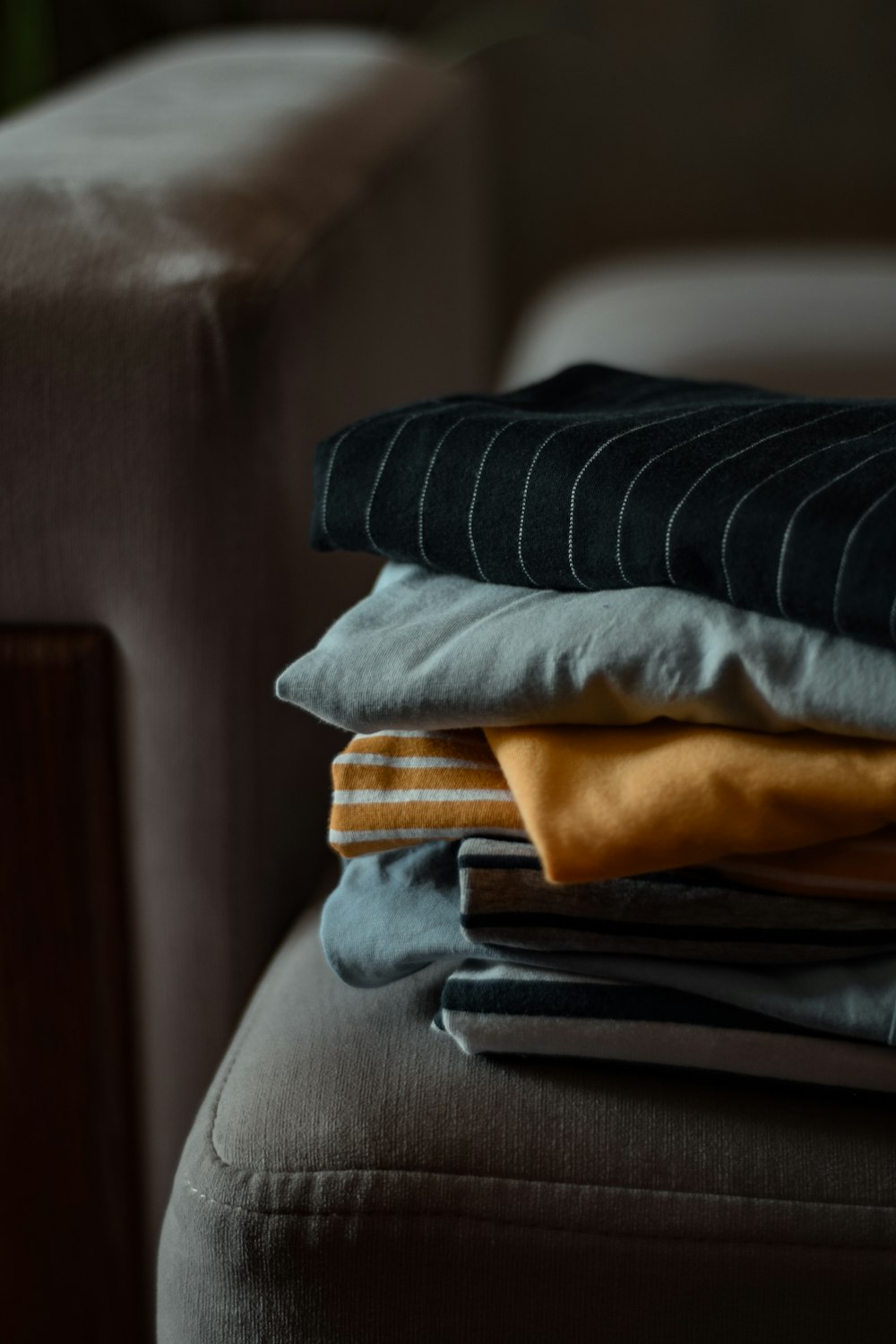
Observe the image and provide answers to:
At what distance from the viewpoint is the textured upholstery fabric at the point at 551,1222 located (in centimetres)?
37

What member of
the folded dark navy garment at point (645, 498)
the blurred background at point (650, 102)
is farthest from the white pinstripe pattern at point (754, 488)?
the blurred background at point (650, 102)

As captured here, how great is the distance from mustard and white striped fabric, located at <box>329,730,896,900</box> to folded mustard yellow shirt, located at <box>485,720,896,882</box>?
0.04 feet

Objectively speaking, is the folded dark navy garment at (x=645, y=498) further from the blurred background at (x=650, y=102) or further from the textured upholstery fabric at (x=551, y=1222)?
the blurred background at (x=650, y=102)

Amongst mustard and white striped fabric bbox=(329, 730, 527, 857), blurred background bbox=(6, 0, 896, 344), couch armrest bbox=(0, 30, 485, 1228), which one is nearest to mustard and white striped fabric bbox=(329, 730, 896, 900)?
mustard and white striped fabric bbox=(329, 730, 527, 857)

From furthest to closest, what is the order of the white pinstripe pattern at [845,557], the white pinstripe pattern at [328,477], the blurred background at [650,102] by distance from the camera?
the blurred background at [650,102] < the white pinstripe pattern at [328,477] < the white pinstripe pattern at [845,557]

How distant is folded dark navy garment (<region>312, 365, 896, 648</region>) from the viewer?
334mm

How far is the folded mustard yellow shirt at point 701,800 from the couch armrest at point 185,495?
0.19m

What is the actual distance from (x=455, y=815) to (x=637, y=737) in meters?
0.06

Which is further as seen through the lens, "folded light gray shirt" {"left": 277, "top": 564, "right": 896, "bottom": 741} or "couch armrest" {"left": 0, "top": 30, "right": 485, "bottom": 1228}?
"couch armrest" {"left": 0, "top": 30, "right": 485, "bottom": 1228}

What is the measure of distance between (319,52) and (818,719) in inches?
35.2

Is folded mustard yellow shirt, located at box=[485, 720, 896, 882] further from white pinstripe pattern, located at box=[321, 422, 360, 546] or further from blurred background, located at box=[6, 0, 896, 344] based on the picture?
blurred background, located at box=[6, 0, 896, 344]

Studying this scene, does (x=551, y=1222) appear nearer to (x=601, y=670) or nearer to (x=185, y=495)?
(x=601, y=670)

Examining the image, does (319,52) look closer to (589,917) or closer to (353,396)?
(353,396)

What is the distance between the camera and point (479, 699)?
1.18 feet
